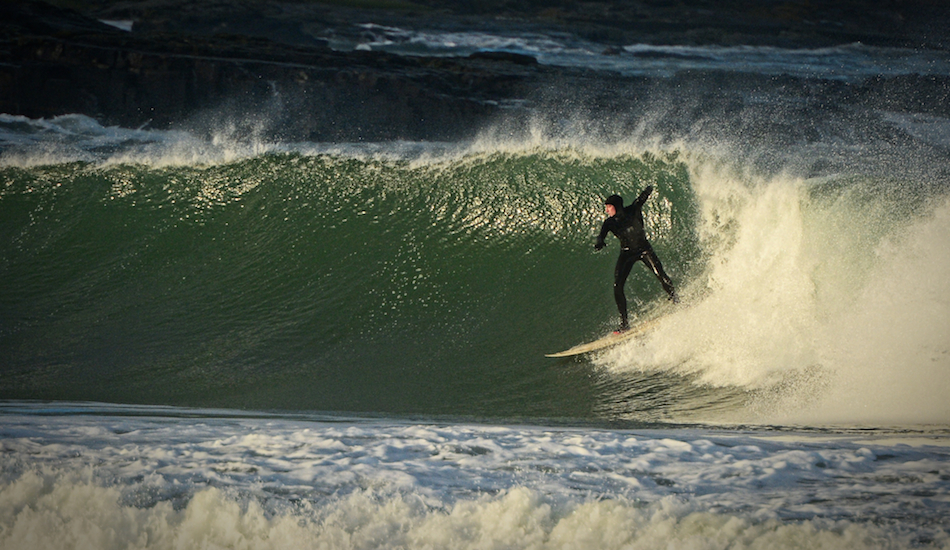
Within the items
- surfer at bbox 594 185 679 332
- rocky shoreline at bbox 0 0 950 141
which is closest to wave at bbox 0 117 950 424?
surfer at bbox 594 185 679 332

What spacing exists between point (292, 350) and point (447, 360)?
1334mm

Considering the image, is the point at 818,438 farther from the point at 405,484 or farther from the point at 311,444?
the point at 311,444

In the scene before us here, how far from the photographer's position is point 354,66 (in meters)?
18.3

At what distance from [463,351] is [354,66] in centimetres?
1351

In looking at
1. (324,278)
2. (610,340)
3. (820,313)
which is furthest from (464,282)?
(820,313)

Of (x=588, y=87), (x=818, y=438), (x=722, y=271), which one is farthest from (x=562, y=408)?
(x=588, y=87)

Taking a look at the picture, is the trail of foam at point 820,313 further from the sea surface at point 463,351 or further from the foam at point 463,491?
the foam at point 463,491

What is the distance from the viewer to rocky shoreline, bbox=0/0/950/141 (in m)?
17.0

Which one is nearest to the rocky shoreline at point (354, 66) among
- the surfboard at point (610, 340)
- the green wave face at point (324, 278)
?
the green wave face at point (324, 278)

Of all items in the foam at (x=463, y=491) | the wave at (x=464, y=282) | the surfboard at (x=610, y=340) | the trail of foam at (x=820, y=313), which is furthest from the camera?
the surfboard at (x=610, y=340)

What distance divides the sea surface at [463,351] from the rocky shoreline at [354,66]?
8.02 metres

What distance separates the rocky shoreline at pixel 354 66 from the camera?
669 inches

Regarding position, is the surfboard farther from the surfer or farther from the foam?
the foam

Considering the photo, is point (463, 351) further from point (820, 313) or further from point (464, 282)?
point (820, 313)
